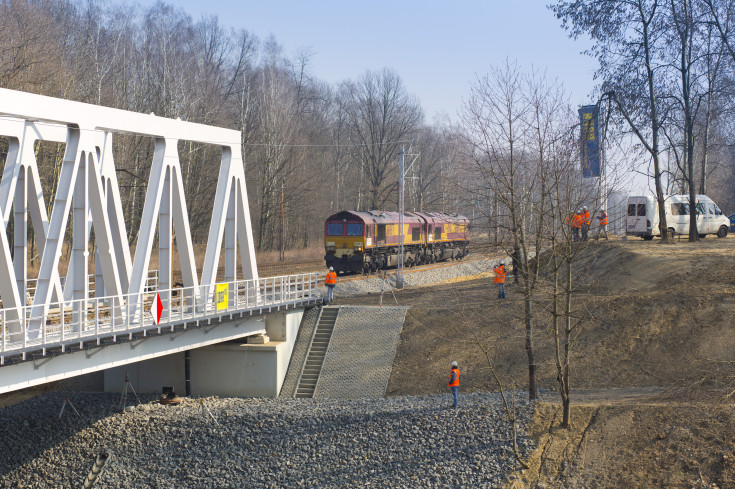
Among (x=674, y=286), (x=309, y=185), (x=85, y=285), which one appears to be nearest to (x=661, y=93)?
(x=674, y=286)

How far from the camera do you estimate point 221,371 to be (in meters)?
23.0

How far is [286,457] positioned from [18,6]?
118 ft

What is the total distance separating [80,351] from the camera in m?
16.4

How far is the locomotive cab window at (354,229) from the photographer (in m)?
34.5

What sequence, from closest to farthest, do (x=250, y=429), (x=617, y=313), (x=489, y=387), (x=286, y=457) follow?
(x=286, y=457)
(x=250, y=429)
(x=489, y=387)
(x=617, y=313)

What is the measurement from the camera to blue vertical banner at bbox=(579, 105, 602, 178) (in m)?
16.6

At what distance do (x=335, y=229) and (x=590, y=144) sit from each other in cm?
1933

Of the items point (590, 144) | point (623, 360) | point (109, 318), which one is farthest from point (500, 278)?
point (109, 318)

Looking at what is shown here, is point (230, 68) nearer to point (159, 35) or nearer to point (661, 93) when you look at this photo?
point (159, 35)

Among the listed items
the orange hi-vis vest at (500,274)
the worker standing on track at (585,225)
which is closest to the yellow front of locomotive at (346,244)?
the orange hi-vis vest at (500,274)

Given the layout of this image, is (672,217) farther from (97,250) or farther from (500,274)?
(97,250)

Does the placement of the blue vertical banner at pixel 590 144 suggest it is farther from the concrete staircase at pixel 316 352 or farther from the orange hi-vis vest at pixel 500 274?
the concrete staircase at pixel 316 352

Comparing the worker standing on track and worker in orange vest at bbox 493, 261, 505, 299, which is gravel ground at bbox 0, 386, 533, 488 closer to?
the worker standing on track

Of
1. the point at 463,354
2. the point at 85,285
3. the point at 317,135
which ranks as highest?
the point at 317,135
